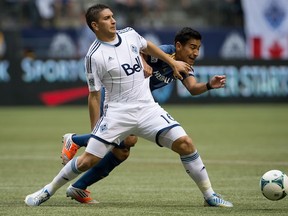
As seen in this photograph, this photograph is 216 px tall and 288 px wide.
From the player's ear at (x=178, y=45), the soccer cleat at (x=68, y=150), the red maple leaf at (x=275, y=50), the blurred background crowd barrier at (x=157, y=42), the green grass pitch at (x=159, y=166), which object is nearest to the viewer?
the green grass pitch at (x=159, y=166)

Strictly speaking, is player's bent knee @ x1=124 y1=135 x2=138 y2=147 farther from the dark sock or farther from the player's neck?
the player's neck

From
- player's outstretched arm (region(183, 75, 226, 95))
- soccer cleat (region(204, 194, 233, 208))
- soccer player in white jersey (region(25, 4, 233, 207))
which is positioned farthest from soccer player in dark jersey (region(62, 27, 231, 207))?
soccer cleat (region(204, 194, 233, 208))

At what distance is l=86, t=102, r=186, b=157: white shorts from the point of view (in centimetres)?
918

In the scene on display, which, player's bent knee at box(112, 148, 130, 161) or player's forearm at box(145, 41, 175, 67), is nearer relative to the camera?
player's forearm at box(145, 41, 175, 67)

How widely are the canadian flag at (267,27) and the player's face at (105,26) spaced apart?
2065 cm

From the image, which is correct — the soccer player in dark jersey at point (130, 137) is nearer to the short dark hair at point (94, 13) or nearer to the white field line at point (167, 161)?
the short dark hair at point (94, 13)

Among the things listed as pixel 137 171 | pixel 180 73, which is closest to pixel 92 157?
pixel 180 73

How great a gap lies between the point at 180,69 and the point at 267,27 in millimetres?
21058

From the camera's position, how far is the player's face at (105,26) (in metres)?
9.23

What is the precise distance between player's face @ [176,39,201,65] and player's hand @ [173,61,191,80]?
29 centimetres

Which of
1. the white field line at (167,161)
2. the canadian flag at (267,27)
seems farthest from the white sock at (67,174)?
the canadian flag at (267,27)

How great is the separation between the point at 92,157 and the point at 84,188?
89 cm

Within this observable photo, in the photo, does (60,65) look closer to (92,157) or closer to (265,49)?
(265,49)

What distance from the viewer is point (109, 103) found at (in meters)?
9.36
